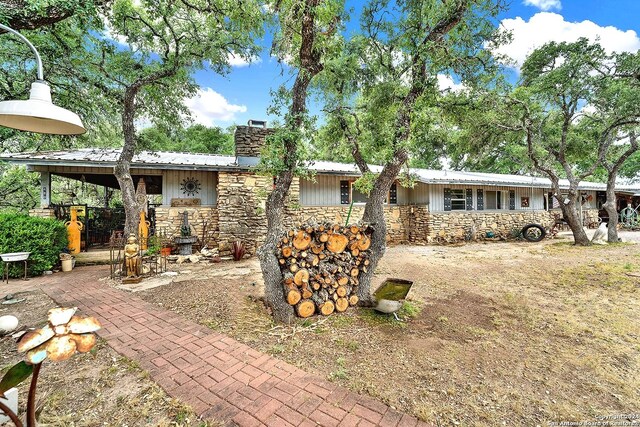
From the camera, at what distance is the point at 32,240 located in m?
5.70

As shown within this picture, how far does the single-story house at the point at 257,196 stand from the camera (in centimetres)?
753

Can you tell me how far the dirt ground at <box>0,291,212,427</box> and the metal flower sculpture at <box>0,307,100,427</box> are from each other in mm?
628

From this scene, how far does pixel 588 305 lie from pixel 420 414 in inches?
167

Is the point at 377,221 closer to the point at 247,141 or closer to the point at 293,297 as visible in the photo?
the point at 293,297

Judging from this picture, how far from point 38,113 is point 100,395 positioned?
222 centimetres

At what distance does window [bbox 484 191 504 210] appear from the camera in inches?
526

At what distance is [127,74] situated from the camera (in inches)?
257

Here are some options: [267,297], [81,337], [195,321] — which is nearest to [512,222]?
[267,297]

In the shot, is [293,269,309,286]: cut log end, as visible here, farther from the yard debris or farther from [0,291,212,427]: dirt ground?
the yard debris

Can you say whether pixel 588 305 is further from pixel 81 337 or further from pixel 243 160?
pixel 243 160

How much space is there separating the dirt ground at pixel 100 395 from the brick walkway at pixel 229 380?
0.10 m

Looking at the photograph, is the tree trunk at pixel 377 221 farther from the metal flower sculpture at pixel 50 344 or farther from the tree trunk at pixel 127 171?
the tree trunk at pixel 127 171

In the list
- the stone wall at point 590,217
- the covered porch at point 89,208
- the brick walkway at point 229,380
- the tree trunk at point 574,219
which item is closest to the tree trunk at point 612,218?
the tree trunk at point 574,219

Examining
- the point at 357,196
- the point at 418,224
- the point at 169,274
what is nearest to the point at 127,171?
the point at 169,274
